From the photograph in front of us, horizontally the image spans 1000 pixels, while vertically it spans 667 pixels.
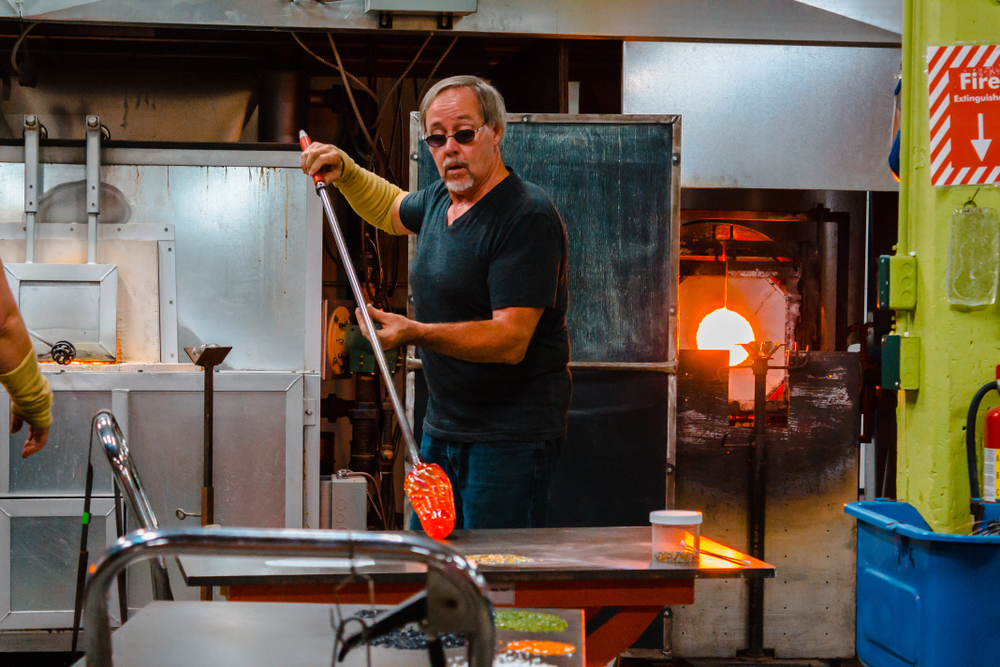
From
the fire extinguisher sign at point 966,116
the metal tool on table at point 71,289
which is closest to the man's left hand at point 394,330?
the fire extinguisher sign at point 966,116

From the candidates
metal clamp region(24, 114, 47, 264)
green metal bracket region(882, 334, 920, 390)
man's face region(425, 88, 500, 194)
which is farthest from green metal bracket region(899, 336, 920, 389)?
metal clamp region(24, 114, 47, 264)

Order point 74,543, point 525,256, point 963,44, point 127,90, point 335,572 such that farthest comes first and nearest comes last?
1. point 127,90
2. point 74,543
3. point 963,44
4. point 525,256
5. point 335,572

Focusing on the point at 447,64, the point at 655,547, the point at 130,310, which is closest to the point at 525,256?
the point at 655,547

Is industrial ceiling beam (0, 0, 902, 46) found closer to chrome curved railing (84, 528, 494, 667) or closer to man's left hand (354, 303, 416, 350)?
man's left hand (354, 303, 416, 350)

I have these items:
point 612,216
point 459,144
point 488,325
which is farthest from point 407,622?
point 612,216

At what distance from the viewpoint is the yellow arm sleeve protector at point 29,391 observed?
6.48 feet

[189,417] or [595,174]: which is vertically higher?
[595,174]

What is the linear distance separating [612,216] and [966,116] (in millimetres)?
1104

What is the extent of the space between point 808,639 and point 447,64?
286cm

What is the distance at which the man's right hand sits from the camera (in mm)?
2150

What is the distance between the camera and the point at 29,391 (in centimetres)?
202

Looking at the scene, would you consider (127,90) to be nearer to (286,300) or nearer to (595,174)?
(286,300)

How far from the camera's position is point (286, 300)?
3100mm

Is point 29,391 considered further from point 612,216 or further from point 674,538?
point 612,216
